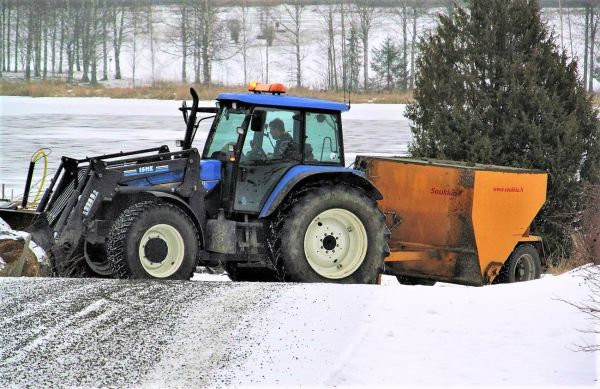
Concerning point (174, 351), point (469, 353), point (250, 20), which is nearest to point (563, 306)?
point (469, 353)

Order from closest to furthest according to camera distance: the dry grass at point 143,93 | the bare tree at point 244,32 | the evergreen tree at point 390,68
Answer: the dry grass at point 143,93, the evergreen tree at point 390,68, the bare tree at point 244,32

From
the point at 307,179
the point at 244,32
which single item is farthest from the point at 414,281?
the point at 244,32

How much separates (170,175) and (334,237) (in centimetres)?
192

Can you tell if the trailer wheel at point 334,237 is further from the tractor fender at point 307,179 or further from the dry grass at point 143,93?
the dry grass at point 143,93

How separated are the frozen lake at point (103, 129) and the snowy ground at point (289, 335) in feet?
42.2

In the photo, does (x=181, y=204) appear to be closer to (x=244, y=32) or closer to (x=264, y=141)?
(x=264, y=141)

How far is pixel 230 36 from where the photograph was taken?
7344 centimetres

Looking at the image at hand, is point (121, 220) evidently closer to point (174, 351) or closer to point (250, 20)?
point (174, 351)

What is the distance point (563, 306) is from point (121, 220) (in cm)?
434

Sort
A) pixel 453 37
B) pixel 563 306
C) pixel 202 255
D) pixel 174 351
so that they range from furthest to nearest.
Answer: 1. pixel 453 37
2. pixel 202 255
3. pixel 563 306
4. pixel 174 351

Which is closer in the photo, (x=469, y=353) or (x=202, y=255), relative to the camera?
(x=469, y=353)

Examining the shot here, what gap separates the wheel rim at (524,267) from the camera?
44.9 ft

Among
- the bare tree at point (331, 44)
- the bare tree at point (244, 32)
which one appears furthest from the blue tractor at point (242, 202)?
the bare tree at point (244, 32)

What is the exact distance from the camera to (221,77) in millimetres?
66062
